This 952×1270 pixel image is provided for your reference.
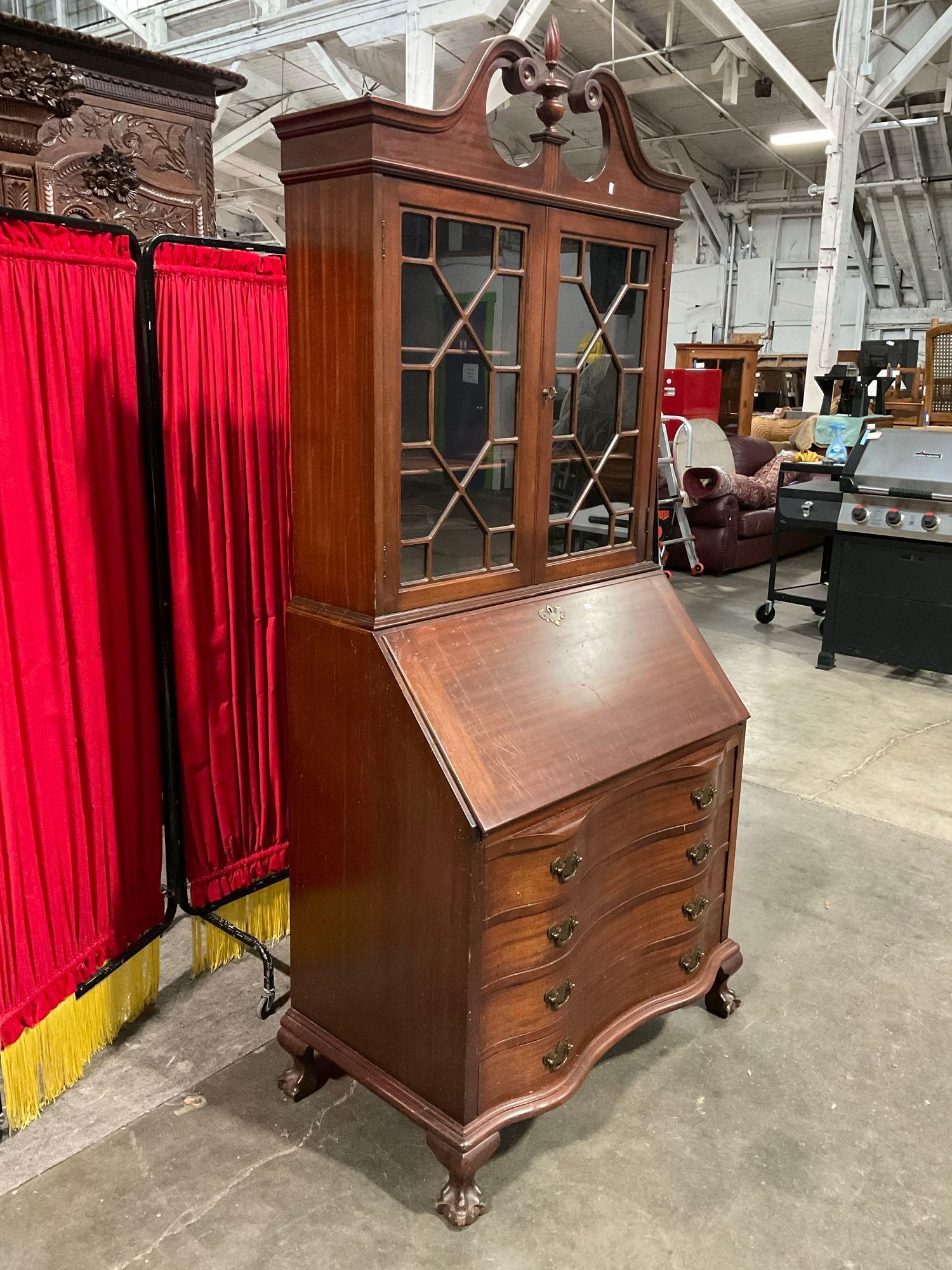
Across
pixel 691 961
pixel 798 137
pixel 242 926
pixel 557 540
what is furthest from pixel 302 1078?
pixel 798 137

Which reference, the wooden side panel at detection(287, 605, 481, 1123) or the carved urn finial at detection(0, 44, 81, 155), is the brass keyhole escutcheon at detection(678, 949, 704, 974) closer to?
the wooden side panel at detection(287, 605, 481, 1123)

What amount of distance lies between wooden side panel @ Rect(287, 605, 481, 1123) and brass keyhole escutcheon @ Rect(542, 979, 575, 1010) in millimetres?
195

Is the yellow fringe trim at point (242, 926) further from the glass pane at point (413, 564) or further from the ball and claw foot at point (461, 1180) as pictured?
the glass pane at point (413, 564)

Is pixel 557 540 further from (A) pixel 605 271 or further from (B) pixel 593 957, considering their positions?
(B) pixel 593 957

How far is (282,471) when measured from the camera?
2.35 meters

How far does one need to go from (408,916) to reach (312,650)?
21.1 inches

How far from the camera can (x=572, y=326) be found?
1959mm

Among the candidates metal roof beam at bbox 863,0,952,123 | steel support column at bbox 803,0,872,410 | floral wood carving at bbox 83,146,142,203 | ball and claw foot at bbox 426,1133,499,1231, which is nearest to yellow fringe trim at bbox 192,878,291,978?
ball and claw foot at bbox 426,1133,499,1231

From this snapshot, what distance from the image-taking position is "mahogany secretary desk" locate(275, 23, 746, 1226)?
1.65 metres

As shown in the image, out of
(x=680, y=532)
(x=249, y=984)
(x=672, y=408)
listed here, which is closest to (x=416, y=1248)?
(x=249, y=984)

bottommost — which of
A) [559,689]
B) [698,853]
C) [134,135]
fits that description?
[698,853]

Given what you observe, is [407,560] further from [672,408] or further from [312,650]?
[672,408]

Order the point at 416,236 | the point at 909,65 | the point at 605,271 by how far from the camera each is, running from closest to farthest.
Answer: the point at 416,236 → the point at 605,271 → the point at 909,65

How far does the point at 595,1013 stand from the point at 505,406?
1271 mm
